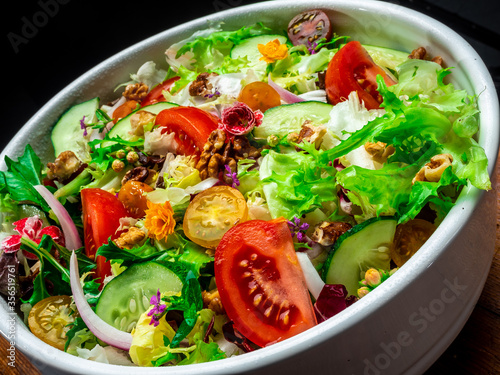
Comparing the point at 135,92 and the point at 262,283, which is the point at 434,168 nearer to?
the point at 262,283

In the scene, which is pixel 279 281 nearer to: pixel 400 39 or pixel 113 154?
pixel 113 154

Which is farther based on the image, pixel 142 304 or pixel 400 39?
pixel 400 39

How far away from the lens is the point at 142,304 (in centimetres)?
168

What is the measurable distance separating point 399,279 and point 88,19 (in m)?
4.04

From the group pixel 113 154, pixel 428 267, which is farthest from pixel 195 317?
pixel 113 154

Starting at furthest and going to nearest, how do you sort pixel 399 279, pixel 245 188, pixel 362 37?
pixel 362 37 → pixel 245 188 → pixel 399 279

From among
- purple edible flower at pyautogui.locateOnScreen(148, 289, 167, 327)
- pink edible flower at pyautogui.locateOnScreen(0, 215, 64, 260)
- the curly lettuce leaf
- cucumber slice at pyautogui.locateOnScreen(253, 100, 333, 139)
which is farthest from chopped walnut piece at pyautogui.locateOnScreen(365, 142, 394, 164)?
pink edible flower at pyautogui.locateOnScreen(0, 215, 64, 260)


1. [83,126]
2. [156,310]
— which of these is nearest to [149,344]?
[156,310]

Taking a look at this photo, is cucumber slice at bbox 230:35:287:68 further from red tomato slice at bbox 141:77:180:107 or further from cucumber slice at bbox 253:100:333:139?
cucumber slice at bbox 253:100:333:139

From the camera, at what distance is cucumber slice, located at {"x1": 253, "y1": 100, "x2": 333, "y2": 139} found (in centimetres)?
203

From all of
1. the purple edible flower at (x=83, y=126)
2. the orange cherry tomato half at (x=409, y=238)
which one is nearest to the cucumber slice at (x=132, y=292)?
the orange cherry tomato half at (x=409, y=238)

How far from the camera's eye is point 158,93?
267 centimetres

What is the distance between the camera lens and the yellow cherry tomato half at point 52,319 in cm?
176

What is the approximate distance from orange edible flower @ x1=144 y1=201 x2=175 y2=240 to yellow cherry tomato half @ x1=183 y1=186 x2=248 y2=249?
0.06 meters
